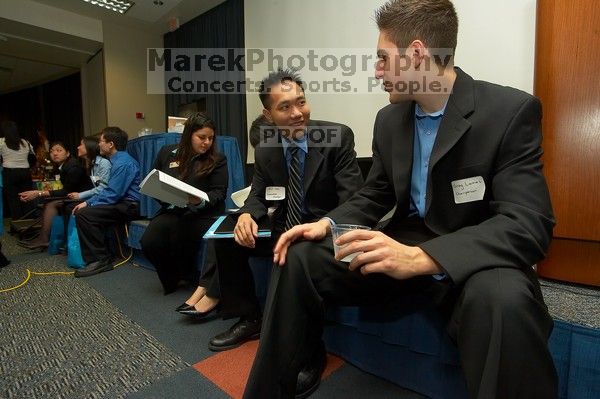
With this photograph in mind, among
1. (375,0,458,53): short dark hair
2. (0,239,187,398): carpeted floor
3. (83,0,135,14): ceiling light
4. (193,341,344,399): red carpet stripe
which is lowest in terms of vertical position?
A: (0,239,187,398): carpeted floor

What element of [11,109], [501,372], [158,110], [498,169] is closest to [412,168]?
[498,169]

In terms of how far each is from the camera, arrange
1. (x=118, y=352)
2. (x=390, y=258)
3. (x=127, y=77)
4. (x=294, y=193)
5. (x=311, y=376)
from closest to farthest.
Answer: (x=390, y=258), (x=311, y=376), (x=118, y=352), (x=294, y=193), (x=127, y=77)

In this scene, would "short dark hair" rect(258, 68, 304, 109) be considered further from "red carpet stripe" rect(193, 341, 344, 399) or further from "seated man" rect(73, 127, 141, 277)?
"seated man" rect(73, 127, 141, 277)

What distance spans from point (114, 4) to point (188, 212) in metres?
3.68

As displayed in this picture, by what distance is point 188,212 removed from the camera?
6.61 feet

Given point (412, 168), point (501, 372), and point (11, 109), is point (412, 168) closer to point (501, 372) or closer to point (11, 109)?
point (501, 372)

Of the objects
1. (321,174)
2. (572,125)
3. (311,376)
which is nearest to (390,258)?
(311,376)

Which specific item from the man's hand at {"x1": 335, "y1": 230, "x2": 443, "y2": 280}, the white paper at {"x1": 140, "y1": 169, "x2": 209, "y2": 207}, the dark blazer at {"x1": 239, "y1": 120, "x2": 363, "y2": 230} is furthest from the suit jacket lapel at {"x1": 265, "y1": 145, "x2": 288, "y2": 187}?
the man's hand at {"x1": 335, "y1": 230, "x2": 443, "y2": 280}

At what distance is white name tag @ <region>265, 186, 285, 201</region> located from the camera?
1510 mm

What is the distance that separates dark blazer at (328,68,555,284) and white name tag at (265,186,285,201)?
515mm

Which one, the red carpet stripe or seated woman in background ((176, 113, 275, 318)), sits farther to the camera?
seated woman in background ((176, 113, 275, 318))

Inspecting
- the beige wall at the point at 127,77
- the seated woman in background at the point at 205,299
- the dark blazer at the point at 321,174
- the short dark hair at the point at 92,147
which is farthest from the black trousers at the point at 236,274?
the beige wall at the point at 127,77

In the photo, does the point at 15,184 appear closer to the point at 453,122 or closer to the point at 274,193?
the point at 274,193

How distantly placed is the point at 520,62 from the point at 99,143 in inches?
127
